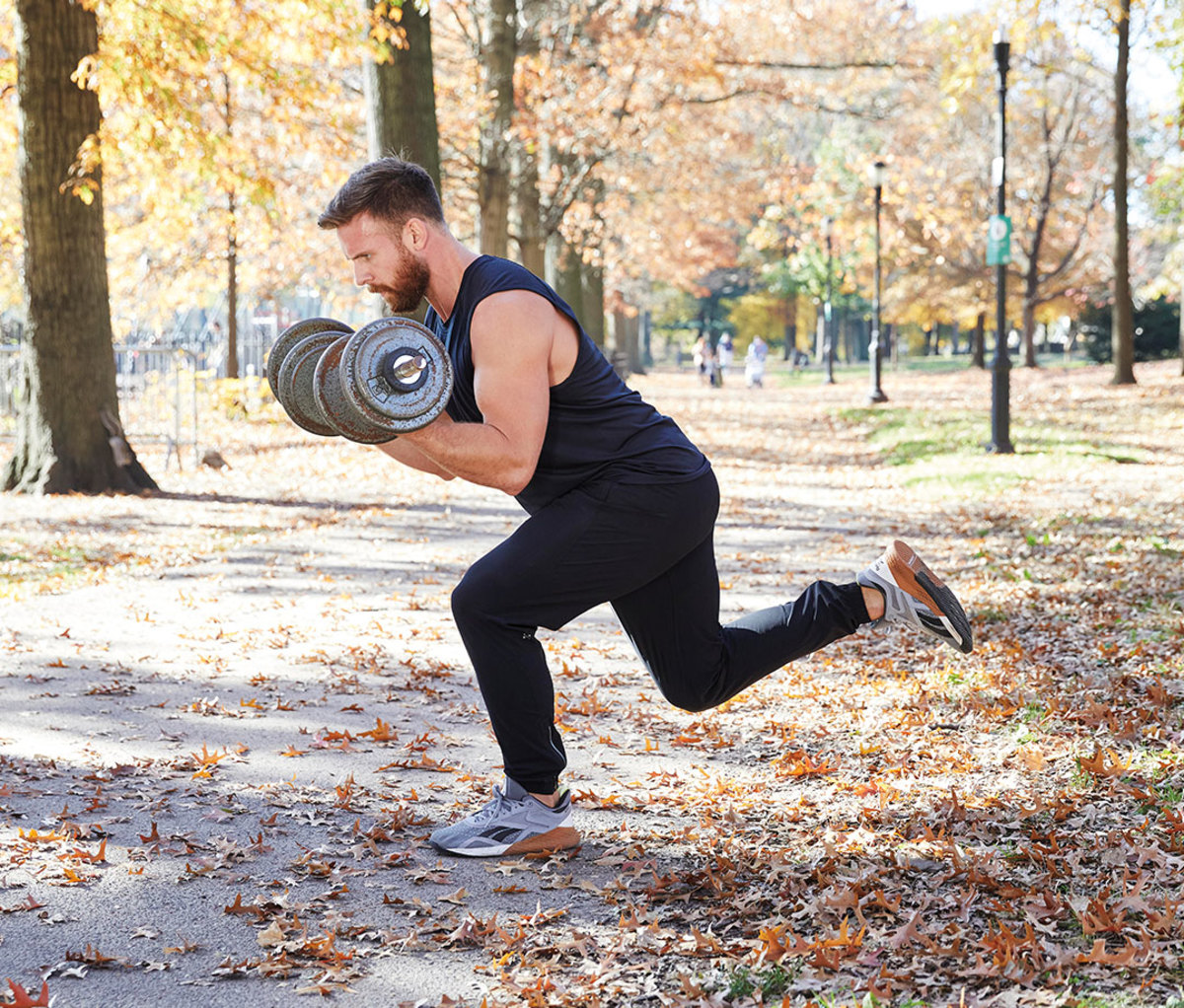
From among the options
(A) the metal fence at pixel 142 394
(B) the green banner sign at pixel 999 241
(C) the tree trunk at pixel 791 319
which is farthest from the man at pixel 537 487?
(C) the tree trunk at pixel 791 319

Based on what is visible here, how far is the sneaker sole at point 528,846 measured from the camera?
14.2ft

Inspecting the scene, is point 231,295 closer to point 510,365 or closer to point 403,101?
point 403,101

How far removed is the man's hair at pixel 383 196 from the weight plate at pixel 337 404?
0.38 m

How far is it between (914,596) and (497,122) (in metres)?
17.9

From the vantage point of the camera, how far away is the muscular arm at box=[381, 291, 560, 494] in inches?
152

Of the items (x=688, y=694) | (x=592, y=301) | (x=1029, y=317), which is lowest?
(x=688, y=694)

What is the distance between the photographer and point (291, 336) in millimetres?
4332

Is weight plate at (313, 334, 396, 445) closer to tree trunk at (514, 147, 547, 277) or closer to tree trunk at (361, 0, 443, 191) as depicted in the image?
tree trunk at (361, 0, 443, 191)

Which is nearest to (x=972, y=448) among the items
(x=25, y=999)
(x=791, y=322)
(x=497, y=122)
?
(x=497, y=122)

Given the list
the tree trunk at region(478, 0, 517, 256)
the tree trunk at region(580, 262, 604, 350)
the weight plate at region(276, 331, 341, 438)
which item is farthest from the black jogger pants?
the tree trunk at region(580, 262, 604, 350)

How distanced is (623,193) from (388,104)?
19130 mm

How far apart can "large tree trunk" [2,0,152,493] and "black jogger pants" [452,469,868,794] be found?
1106 centimetres

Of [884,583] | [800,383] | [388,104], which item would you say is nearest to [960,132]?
[800,383]

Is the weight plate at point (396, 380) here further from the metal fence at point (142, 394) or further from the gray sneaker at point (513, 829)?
the metal fence at point (142, 394)
